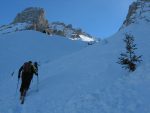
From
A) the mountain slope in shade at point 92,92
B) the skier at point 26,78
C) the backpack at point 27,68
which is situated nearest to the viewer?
the mountain slope in shade at point 92,92

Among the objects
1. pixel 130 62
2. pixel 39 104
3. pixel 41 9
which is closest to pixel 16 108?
pixel 39 104

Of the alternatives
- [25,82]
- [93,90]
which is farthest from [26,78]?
[93,90]

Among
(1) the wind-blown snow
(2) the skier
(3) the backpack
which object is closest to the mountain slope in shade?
(1) the wind-blown snow

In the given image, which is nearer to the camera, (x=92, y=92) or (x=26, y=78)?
(x=92, y=92)

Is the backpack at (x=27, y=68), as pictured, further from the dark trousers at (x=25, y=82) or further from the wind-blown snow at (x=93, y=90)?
the wind-blown snow at (x=93, y=90)

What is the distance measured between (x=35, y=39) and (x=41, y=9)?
445ft

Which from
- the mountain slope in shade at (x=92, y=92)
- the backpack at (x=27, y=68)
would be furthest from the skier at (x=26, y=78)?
the mountain slope in shade at (x=92, y=92)

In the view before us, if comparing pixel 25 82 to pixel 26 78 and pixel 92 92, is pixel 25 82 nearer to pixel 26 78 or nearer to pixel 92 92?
pixel 26 78

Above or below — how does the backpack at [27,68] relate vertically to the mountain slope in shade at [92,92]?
above

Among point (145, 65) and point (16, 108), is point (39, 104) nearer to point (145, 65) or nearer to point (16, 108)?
point (16, 108)

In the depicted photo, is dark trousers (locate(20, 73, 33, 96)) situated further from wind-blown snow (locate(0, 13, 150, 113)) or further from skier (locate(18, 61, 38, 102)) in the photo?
wind-blown snow (locate(0, 13, 150, 113))

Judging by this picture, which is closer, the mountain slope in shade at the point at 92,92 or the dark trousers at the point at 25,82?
the mountain slope in shade at the point at 92,92

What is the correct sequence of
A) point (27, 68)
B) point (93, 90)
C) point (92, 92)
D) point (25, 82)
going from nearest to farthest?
point (92, 92) → point (93, 90) → point (25, 82) → point (27, 68)

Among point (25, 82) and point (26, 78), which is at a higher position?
point (26, 78)
